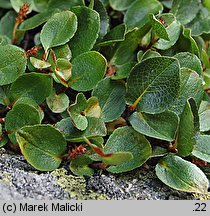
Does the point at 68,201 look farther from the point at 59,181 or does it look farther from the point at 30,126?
the point at 30,126

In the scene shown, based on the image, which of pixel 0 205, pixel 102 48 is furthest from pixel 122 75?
pixel 0 205

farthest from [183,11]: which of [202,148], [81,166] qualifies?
[81,166]

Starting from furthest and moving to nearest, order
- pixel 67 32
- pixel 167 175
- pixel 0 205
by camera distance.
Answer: pixel 67 32 → pixel 167 175 → pixel 0 205

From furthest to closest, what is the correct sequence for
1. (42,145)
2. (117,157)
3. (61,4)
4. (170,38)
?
(61,4)
(170,38)
(42,145)
(117,157)

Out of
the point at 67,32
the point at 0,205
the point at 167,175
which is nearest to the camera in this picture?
the point at 0,205

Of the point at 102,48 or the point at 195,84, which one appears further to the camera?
the point at 102,48

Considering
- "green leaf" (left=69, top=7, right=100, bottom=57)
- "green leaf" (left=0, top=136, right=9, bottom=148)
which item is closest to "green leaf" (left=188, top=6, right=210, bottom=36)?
"green leaf" (left=69, top=7, right=100, bottom=57)

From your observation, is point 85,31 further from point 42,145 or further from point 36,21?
point 42,145
